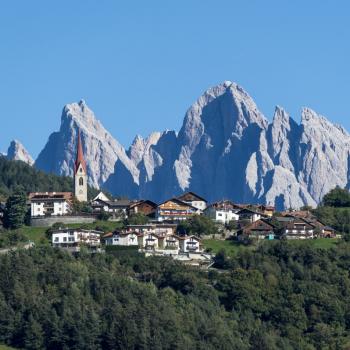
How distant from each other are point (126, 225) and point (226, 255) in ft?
49.3

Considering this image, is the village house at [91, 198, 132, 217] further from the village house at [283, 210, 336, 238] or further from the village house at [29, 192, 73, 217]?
the village house at [283, 210, 336, 238]

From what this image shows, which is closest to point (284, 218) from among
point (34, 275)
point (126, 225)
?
point (126, 225)

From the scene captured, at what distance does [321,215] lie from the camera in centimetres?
14112

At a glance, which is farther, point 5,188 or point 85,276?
point 5,188

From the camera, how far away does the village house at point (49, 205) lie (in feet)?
455

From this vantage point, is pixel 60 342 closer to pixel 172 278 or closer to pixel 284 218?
pixel 172 278

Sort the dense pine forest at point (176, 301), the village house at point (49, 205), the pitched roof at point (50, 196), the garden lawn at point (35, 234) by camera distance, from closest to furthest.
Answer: the dense pine forest at point (176, 301) < the garden lawn at point (35, 234) < the village house at point (49, 205) < the pitched roof at point (50, 196)

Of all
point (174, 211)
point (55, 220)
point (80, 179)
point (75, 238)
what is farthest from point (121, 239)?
point (80, 179)

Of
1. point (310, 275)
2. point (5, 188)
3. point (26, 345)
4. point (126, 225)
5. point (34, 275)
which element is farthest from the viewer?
point (5, 188)

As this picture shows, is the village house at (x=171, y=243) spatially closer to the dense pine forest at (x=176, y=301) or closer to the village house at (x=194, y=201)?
the dense pine forest at (x=176, y=301)

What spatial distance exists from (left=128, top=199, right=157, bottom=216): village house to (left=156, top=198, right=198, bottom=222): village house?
1.26 metres

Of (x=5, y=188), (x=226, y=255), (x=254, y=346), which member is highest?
(x=5, y=188)

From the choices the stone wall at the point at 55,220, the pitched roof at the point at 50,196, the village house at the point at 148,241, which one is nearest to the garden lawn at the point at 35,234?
the stone wall at the point at 55,220

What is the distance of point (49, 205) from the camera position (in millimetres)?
139875
